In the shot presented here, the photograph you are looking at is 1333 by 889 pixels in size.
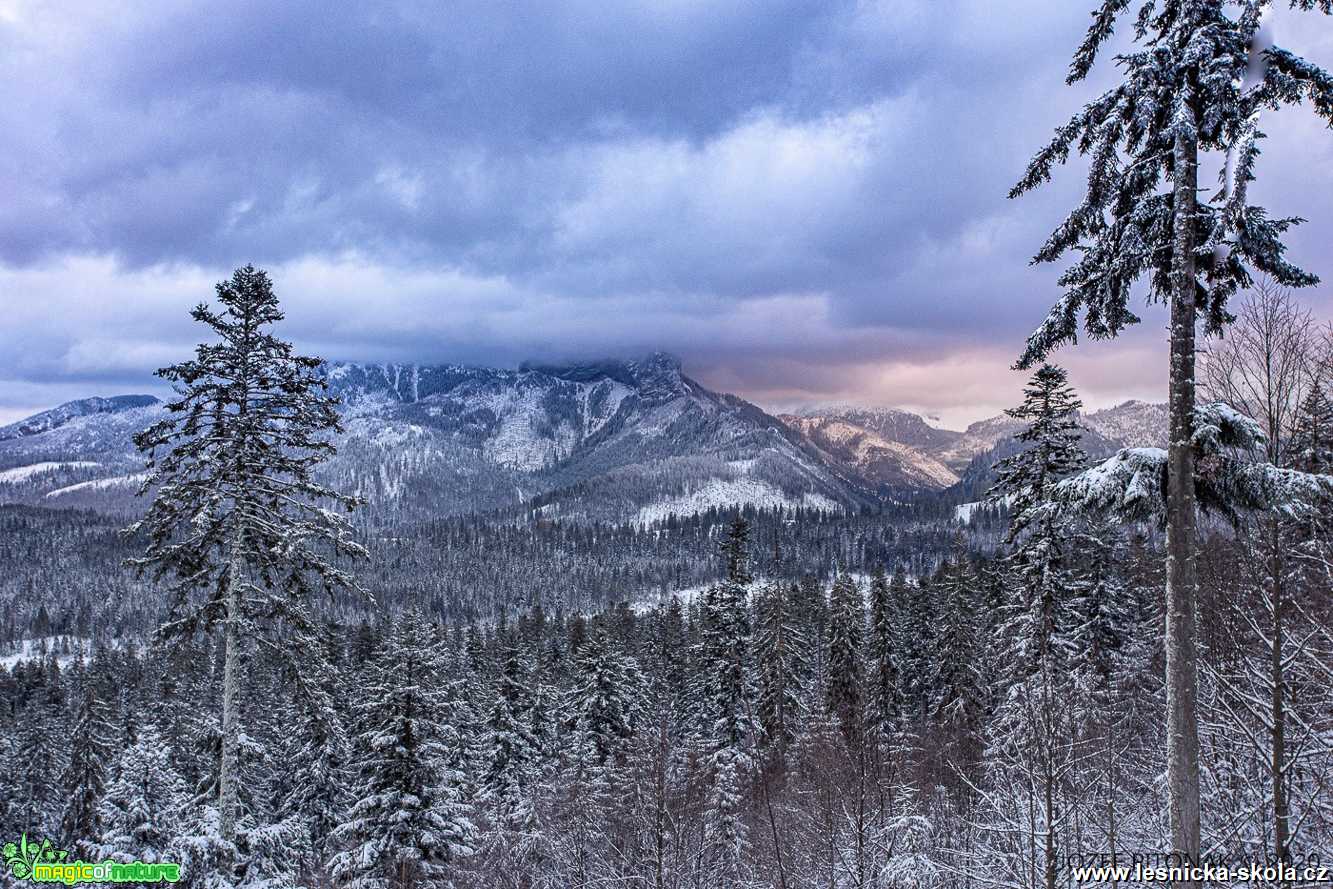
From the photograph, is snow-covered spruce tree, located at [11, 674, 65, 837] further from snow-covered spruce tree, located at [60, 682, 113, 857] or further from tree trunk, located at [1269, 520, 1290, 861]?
tree trunk, located at [1269, 520, 1290, 861]

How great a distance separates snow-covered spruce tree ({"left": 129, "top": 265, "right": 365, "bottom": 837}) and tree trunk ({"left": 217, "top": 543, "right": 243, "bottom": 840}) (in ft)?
0.07

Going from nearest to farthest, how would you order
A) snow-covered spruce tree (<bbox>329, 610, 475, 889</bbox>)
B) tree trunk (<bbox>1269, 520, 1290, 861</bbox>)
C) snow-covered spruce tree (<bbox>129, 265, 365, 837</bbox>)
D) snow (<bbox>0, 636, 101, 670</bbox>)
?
1. tree trunk (<bbox>1269, 520, 1290, 861</bbox>)
2. snow-covered spruce tree (<bbox>129, 265, 365, 837</bbox>)
3. snow-covered spruce tree (<bbox>329, 610, 475, 889</bbox>)
4. snow (<bbox>0, 636, 101, 670</bbox>)

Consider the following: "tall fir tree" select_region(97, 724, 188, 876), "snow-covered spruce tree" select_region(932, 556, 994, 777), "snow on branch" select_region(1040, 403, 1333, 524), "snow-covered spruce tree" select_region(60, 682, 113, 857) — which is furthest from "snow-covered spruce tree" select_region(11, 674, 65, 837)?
"snow on branch" select_region(1040, 403, 1333, 524)

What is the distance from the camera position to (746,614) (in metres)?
29.7

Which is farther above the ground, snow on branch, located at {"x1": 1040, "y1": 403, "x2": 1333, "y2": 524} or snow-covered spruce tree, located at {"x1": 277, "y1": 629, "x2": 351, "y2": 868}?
snow on branch, located at {"x1": 1040, "y1": 403, "x2": 1333, "y2": 524}

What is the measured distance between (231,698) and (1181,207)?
19199 mm

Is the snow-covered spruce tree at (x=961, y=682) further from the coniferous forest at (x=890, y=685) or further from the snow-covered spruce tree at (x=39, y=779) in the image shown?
the snow-covered spruce tree at (x=39, y=779)

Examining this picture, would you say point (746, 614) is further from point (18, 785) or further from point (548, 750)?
point (18, 785)

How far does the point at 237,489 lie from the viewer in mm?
14305

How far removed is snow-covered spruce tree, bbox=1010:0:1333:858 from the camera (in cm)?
800

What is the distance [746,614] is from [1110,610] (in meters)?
13.8

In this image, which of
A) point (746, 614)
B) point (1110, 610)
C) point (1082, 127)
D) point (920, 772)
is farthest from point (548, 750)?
point (1082, 127)

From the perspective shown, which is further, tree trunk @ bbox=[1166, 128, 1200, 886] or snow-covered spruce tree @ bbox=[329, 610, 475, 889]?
snow-covered spruce tree @ bbox=[329, 610, 475, 889]

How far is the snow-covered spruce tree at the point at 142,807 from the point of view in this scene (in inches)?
1006
